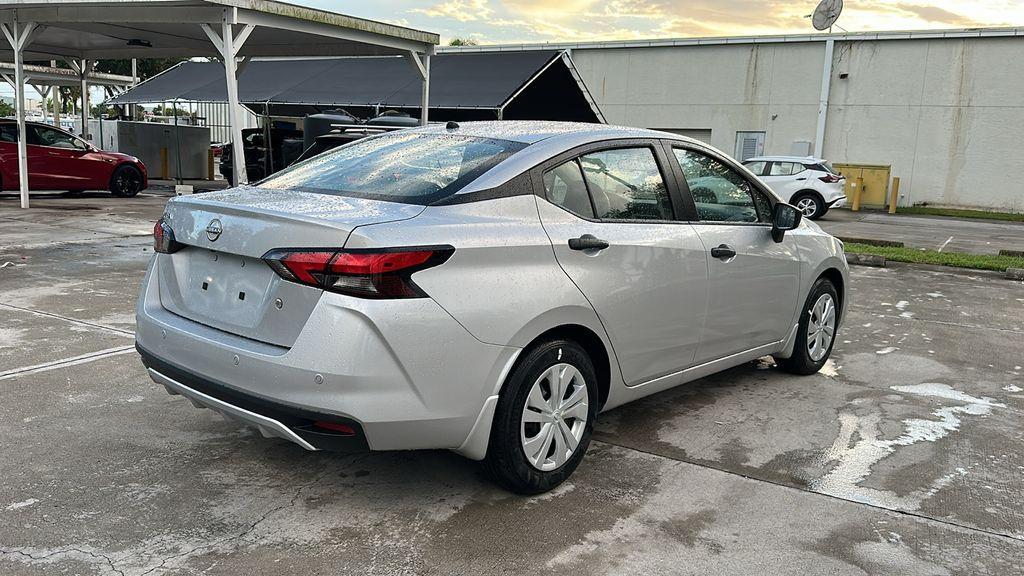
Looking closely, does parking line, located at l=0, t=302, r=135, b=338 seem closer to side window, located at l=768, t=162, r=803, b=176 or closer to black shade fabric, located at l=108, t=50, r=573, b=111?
black shade fabric, located at l=108, t=50, r=573, b=111

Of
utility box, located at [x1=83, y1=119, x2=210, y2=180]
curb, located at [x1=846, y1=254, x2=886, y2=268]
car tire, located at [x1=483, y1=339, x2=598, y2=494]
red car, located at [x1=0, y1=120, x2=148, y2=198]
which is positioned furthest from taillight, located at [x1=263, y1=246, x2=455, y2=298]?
utility box, located at [x1=83, y1=119, x2=210, y2=180]

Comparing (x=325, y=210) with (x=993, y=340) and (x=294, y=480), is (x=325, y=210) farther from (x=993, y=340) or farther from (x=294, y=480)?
(x=993, y=340)

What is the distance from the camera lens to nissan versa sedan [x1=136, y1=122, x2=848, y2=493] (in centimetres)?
292

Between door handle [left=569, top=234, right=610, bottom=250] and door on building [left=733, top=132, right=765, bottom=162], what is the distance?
2480 cm

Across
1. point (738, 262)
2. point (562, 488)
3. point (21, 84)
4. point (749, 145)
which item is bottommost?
point (562, 488)

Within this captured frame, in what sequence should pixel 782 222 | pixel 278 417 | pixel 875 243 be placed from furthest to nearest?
pixel 875 243 < pixel 782 222 < pixel 278 417

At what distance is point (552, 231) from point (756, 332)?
6.16 feet

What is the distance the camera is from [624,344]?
3.81 meters

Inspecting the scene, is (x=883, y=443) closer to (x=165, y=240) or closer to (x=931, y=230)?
(x=165, y=240)

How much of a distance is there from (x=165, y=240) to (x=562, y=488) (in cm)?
200

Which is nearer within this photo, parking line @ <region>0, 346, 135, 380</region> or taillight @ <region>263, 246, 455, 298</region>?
taillight @ <region>263, 246, 455, 298</region>

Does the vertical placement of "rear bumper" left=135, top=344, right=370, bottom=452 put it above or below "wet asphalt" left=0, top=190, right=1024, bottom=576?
above

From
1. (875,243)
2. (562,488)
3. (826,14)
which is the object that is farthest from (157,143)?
(562,488)

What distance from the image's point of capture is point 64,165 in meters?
16.5
